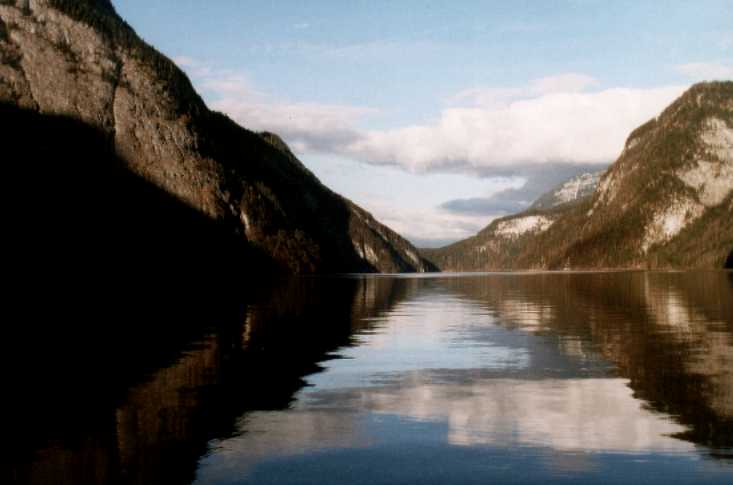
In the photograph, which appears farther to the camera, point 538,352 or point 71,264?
point 71,264

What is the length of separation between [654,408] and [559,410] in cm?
207

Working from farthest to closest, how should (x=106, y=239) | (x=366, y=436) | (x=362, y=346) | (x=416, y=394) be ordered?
(x=106, y=239), (x=362, y=346), (x=416, y=394), (x=366, y=436)

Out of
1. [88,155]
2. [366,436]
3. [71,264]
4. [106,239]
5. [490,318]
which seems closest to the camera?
[366,436]

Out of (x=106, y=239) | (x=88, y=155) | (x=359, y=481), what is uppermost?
(x=88, y=155)

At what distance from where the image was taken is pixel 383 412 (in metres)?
16.4

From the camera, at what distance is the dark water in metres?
11.8

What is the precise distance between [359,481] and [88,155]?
7241 inches

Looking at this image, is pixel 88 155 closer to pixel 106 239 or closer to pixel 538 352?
pixel 106 239

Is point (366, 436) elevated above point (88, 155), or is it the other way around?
point (88, 155)

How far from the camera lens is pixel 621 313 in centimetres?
4491

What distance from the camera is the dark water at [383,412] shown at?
11812 millimetres

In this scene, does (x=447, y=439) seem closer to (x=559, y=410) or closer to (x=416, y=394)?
(x=559, y=410)

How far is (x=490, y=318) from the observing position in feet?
139

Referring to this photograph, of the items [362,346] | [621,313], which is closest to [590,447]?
[362,346]
